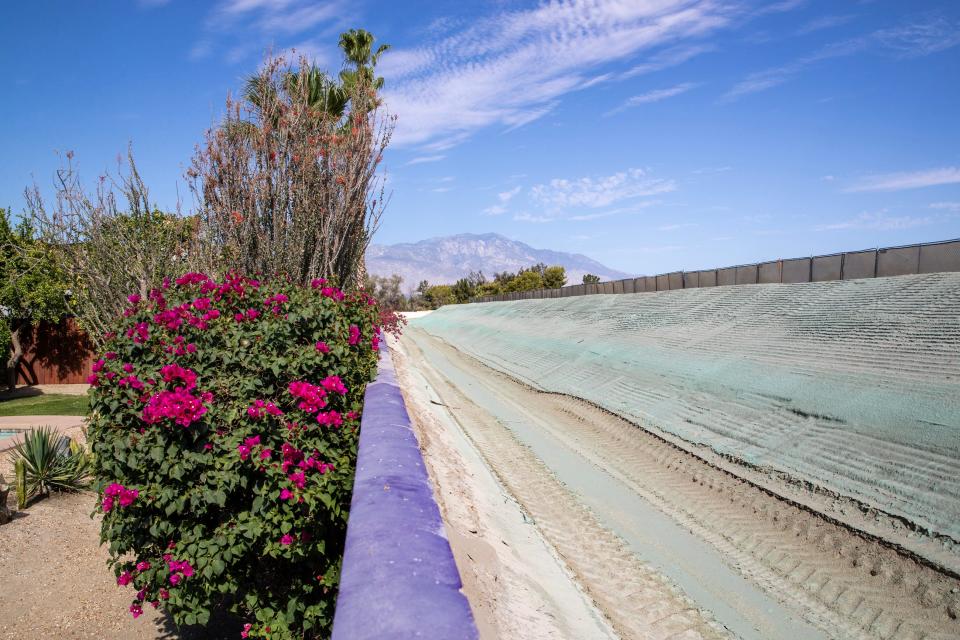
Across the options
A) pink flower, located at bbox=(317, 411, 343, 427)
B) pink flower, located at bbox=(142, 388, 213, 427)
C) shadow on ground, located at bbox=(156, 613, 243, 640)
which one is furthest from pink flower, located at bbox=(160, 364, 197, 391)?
shadow on ground, located at bbox=(156, 613, 243, 640)

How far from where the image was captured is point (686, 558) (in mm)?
5930

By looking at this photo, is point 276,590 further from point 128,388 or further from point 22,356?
point 22,356

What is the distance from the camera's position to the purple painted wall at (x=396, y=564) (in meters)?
1.73

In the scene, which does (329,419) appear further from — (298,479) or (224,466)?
(224,466)

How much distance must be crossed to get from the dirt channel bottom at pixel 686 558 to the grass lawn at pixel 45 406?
477 inches

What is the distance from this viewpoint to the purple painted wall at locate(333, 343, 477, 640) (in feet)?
5.68

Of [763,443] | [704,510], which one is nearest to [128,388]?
[704,510]

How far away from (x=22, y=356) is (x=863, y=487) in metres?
27.0

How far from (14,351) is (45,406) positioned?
21.6ft

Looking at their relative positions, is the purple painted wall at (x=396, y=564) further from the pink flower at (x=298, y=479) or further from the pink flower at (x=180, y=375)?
the pink flower at (x=180, y=375)

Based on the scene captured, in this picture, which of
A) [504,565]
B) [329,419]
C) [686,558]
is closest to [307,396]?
[329,419]

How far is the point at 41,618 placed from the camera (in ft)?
17.7

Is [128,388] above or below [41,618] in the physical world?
above

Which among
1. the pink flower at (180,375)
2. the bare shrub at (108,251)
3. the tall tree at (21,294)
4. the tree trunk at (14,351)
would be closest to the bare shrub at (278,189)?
the bare shrub at (108,251)
